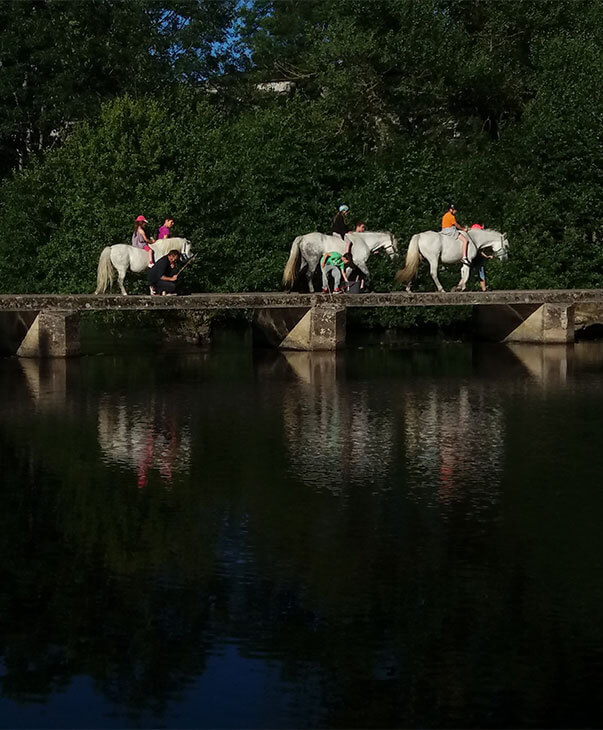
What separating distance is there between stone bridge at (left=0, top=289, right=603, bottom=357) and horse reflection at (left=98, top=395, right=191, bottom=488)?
26.1 ft

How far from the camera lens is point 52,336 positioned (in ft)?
112

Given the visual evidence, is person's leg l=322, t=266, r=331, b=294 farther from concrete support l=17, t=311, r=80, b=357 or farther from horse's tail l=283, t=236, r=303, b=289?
concrete support l=17, t=311, r=80, b=357

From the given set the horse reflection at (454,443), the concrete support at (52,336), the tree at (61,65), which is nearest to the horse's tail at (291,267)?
the concrete support at (52,336)

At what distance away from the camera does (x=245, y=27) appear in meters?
79.1

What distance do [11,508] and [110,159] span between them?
27470mm

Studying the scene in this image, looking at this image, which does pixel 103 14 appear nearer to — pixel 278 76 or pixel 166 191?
pixel 278 76

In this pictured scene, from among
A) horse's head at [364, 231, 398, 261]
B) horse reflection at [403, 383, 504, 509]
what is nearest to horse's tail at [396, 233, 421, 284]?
horse's head at [364, 231, 398, 261]

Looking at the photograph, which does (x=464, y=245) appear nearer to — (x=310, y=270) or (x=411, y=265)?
(x=411, y=265)

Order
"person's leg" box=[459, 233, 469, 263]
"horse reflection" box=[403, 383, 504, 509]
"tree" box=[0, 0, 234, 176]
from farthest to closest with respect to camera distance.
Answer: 1. "tree" box=[0, 0, 234, 176]
2. "person's leg" box=[459, 233, 469, 263]
3. "horse reflection" box=[403, 383, 504, 509]

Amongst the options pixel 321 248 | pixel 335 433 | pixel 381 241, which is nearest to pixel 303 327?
pixel 321 248

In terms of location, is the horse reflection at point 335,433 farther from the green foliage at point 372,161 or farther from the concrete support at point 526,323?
the green foliage at point 372,161

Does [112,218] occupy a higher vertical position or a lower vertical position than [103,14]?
lower

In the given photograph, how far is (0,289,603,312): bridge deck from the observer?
33.4 meters

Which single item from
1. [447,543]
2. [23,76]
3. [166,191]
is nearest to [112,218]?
[166,191]
